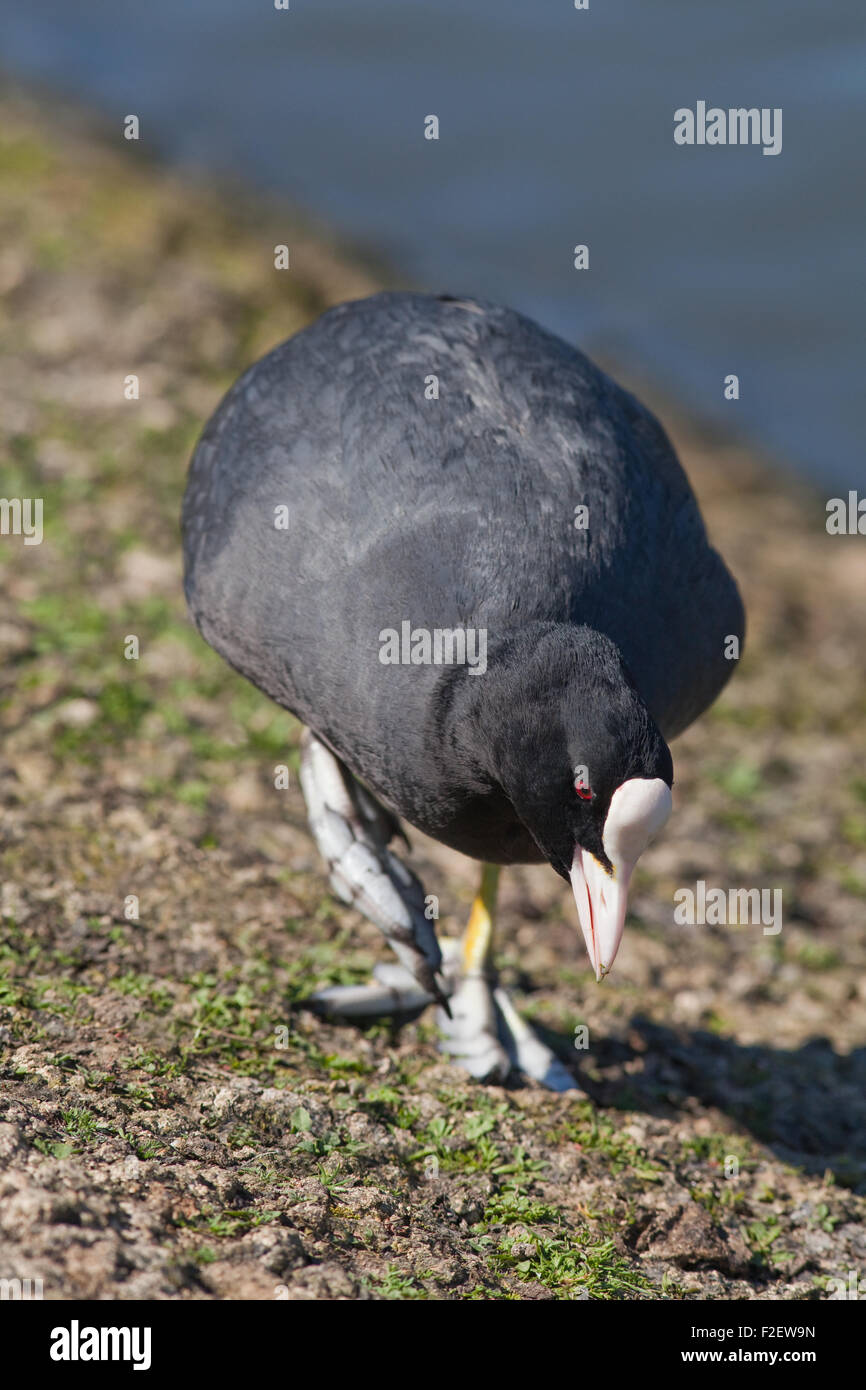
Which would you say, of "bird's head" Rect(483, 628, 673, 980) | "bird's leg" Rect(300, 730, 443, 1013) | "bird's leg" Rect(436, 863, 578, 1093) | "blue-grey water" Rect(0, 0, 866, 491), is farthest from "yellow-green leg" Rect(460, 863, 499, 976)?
"blue-grey water" Rect(0, 0, 866, 491)

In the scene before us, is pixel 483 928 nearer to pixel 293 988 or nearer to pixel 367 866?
pixel 367 866

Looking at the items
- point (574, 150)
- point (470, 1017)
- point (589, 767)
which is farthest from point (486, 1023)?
point (574, 150)

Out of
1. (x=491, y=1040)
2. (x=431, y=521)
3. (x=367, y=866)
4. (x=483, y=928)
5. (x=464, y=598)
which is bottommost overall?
(x=491, y=1040)

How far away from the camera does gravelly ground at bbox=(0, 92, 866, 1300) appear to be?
122 inches

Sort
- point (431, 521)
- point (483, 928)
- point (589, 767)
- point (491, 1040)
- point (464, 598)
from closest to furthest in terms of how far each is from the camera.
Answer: point (589, 767), point (464, 598), point (431, 521), point (491, 1040), point (483, 928)

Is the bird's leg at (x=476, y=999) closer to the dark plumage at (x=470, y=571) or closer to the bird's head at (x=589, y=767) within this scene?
the dark plumage at (x=470, y=571)

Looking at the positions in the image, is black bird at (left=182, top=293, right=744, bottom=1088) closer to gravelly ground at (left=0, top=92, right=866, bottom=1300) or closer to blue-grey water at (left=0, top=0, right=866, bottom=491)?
gravelly ground at (left=0, top=92, right=866, bottom=1300)

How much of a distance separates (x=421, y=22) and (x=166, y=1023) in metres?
12.4

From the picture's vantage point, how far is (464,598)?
3.35m

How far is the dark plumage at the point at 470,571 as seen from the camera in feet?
10.6

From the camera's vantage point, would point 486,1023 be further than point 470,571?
Yes

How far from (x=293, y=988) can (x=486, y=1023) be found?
539 mm

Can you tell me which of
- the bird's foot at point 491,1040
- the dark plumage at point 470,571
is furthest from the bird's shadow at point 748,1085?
the dark plumage at point 470,571

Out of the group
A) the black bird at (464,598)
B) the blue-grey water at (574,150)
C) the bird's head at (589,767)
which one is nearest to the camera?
the bird's head at (589,767)
